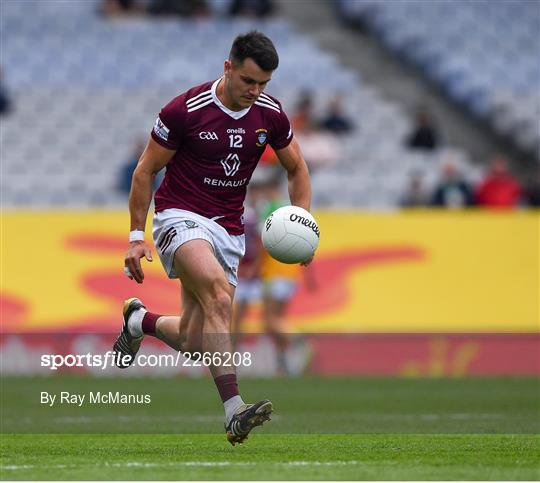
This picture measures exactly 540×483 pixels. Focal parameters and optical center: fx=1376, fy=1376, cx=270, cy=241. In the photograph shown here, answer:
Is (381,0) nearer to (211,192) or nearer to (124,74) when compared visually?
(124,74)

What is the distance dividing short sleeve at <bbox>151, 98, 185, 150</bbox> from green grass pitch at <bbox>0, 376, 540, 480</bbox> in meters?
1.99

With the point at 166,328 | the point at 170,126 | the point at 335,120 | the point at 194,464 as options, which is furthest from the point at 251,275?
the point at 194,464

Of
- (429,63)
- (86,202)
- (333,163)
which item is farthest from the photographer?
(429,63)

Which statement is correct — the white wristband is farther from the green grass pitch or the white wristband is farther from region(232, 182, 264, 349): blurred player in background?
region(232, 182, 264, 349): blurred player in background

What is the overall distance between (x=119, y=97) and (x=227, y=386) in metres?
16.7

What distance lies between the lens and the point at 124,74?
25562 millimetres

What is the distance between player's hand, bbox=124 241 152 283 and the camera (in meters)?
8.84

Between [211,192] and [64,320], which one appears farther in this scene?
[64,320]

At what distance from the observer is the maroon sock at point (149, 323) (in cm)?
1003

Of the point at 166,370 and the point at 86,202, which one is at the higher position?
the point at 86,202

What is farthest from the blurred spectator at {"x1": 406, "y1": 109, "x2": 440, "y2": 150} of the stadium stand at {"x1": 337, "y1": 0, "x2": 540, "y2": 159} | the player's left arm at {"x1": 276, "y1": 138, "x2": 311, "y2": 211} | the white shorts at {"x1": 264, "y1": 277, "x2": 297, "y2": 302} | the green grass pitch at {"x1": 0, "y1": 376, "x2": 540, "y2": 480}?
the player's left arm at {"x1": 276, "y1": 138, "x2": 311, "y2": 211}

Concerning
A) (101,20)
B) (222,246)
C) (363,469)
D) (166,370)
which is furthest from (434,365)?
(101,20)

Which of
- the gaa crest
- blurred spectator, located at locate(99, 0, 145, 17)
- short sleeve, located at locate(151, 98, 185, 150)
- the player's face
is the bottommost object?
the gaa crest

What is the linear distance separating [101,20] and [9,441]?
1923 cm
